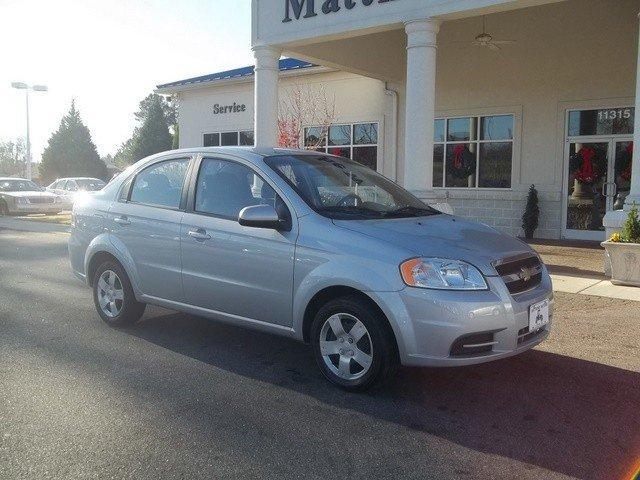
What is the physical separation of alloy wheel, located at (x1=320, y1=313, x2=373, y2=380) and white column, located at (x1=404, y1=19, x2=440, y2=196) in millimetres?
6658

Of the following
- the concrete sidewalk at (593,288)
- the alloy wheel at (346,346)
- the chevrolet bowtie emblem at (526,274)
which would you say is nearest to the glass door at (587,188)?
the concrete sidewalk at (593,288)

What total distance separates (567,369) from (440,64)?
12.1m

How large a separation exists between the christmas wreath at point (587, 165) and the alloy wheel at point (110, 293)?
1105 centimetres

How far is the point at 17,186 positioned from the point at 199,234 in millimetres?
22178

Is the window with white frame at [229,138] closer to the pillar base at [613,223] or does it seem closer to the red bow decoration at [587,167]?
the red bow decoration at [587,167]

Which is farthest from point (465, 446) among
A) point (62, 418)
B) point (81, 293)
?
point (81, 293)

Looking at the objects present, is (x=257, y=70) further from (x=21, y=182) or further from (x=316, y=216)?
(x=21, y=182)

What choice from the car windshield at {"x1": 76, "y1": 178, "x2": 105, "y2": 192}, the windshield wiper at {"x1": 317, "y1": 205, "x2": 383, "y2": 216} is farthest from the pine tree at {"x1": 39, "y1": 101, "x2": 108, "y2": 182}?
the windshield wiper at {"x1": 317, "y1": 205, "x2": 383, "y2": 216}

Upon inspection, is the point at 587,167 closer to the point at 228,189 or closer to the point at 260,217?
the point at 228,189

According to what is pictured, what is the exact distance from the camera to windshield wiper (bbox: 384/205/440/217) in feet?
17.2

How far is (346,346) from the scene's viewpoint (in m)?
4.58

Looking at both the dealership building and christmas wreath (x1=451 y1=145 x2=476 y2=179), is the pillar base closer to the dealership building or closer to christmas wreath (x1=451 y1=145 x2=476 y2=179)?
the dealership building

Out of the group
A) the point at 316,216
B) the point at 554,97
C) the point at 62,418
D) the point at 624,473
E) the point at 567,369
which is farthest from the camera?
the point at 554,97

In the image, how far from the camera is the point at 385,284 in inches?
169
